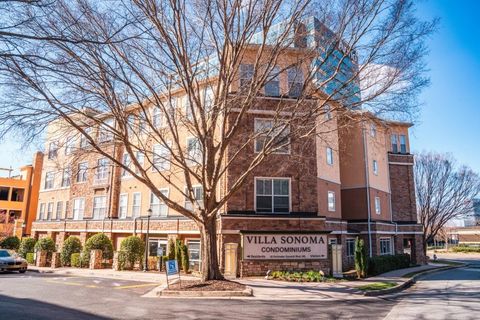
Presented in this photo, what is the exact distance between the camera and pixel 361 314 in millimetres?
11758

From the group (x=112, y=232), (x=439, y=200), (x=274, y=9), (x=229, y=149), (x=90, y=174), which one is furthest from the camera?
(x=439, y=200)

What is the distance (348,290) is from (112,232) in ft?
66.9

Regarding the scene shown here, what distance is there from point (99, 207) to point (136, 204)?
5.35 metres

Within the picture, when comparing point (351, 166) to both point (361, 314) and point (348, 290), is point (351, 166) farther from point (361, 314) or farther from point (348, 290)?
point (361, 314)

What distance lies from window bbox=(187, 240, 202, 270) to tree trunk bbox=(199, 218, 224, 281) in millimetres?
7654

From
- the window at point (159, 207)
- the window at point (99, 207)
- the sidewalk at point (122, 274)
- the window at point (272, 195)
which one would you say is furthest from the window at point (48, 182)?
the window at point (272, 195)

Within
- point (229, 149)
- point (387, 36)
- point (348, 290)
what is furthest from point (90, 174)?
point (387, 36)

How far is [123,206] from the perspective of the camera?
3142 centimetres

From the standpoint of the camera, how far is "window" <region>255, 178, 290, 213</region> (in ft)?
74.3

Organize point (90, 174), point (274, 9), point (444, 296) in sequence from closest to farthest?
1. point (274, 9)
2. point (444, 296)
3. point (90, 174)

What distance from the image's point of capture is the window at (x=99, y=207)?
3303 cm

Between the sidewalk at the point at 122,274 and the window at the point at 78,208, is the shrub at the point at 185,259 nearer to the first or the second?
the sidewalk at the point at 122,274

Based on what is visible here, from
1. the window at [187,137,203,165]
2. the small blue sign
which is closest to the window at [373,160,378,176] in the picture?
the window at [187,137,203,165]

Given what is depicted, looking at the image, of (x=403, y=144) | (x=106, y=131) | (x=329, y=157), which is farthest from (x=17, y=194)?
(x=403, y=144)
